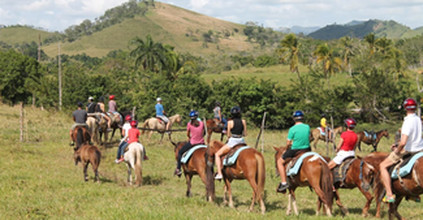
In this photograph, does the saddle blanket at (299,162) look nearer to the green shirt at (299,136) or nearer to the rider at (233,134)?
the green shirt at (299,136)

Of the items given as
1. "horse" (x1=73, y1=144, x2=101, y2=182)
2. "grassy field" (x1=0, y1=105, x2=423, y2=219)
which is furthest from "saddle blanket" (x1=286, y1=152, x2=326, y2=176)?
"horse" (x1=73, y1=144, x2=101, y2=182)

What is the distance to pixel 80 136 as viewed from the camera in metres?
18.6

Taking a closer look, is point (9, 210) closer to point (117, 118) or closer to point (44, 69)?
point (117, 118)

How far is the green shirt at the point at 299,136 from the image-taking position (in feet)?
36.8

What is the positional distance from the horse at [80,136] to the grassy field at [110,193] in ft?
3.18

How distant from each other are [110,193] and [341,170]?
6.49 meters

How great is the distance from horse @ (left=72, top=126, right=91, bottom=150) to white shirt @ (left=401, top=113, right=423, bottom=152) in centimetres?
1271

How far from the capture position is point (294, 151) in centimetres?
1145

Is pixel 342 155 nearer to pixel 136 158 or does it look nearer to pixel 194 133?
pixel 194 133

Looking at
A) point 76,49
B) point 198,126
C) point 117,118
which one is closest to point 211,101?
point 117,118

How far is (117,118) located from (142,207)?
44.8 ft

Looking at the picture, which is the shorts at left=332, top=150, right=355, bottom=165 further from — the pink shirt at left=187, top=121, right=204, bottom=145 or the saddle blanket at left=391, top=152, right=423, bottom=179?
the pink shirt at left=187, top=121, right=204, bottom=145

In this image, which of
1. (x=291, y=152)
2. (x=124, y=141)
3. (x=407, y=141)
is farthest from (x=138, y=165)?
(x=407, y=141)

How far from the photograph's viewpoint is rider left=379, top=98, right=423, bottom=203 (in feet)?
30.7
